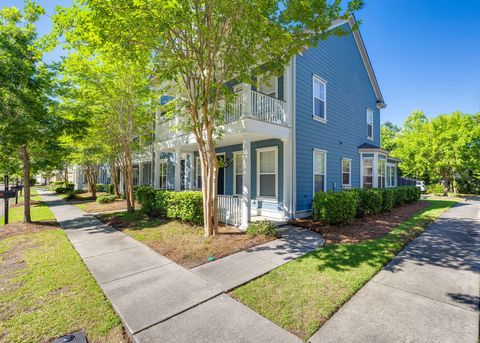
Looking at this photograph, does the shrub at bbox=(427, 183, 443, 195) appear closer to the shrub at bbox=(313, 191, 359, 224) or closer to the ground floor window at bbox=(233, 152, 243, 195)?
the shrub at bbox=(313, 191, 359, 224)

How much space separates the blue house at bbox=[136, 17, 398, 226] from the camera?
26.9 ft

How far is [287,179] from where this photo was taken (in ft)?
29.2

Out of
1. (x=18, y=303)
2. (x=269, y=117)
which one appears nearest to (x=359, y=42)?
(x=269, y=117)

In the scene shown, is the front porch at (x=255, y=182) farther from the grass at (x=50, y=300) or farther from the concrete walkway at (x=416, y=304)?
the grass at (x=50, y=300)

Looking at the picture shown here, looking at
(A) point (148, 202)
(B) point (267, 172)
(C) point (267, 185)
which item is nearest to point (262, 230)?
(C) point (267, 185)

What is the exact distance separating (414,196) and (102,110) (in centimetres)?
1986

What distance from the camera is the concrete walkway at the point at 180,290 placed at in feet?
9.20

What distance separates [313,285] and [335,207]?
15.4 feet

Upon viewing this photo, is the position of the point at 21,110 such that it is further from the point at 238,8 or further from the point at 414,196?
the point at 414,196

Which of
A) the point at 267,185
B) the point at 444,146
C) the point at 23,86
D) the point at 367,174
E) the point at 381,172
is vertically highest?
the point at 23,86

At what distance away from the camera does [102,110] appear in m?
10.1

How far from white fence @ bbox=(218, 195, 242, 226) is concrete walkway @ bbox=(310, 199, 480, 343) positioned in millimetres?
4625

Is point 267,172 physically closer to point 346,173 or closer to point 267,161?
point 267,161

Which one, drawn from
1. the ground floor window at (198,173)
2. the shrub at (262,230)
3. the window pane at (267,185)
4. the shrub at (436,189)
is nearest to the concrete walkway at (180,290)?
the shrub at (262,230)
